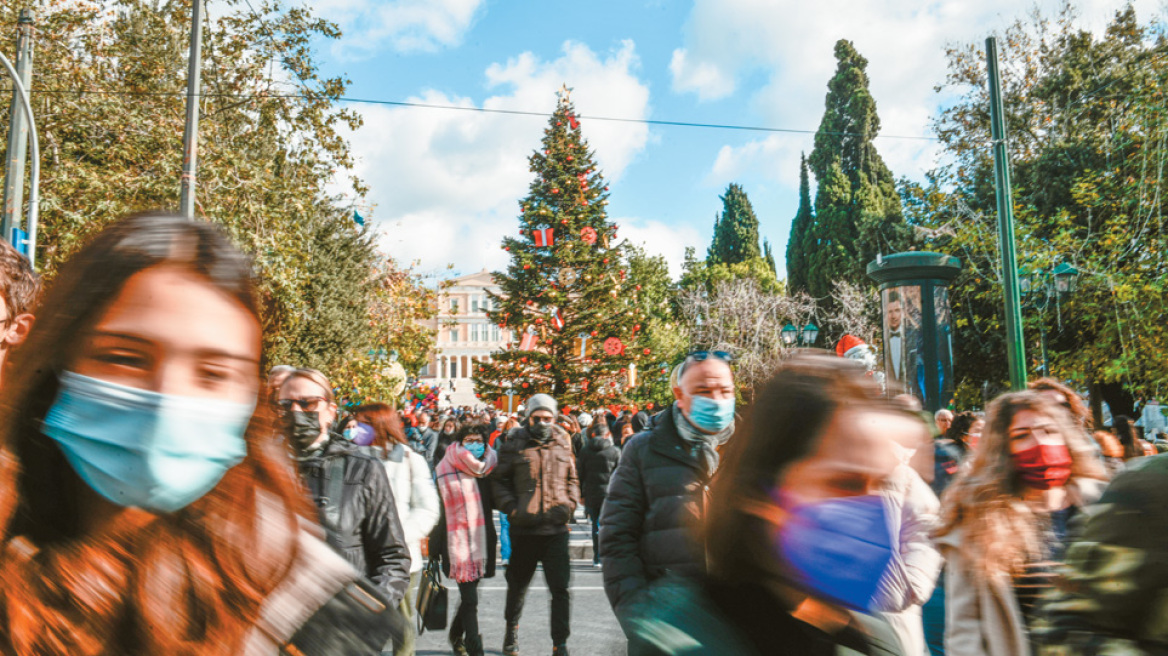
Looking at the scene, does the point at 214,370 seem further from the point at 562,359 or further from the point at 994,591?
the point at 562,359

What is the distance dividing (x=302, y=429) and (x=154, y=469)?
8.71 feet

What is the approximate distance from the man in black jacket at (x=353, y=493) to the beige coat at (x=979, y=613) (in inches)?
90.2

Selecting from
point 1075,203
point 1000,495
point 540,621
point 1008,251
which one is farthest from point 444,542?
point 1075,203

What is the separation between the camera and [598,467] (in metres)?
9.50

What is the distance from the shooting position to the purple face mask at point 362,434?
5.36m

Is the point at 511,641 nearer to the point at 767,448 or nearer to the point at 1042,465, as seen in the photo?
the point at 1042,465

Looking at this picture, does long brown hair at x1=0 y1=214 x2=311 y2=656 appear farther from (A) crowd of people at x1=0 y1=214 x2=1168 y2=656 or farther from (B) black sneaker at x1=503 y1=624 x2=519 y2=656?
(B) black sneaker at x1=503 y1=624 x2=519 y2=656

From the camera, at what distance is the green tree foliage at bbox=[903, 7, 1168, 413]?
1465 centimetres

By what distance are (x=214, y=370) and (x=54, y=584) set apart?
318 mm

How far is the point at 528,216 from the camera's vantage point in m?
35.0

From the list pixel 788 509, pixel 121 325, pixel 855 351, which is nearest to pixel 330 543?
pixel 121 325

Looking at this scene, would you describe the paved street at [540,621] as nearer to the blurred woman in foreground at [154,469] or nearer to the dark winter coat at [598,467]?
the dark winter coat at [598,467]

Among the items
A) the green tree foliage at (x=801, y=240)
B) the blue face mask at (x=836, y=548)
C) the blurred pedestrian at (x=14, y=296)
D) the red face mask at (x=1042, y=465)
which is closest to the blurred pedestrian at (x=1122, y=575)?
the blue face mask at (x=836, y=548)

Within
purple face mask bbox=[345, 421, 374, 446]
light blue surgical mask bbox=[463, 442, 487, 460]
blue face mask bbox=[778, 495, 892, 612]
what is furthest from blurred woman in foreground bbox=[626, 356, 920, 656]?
Answer: light blue surgical mask bbox=[463, 442, 487, 460]
